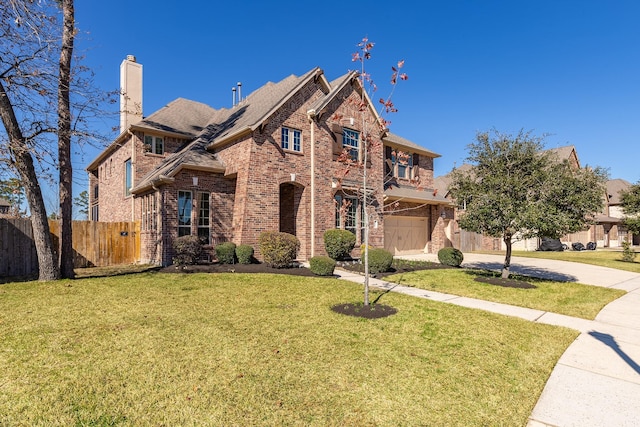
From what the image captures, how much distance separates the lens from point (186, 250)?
38.6 feet

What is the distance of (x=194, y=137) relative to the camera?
57.0ft

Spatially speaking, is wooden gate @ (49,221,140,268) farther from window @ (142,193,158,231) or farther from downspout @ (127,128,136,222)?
downspout @ (127,128,136,222)

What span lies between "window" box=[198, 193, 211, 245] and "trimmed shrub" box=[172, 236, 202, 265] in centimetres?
158

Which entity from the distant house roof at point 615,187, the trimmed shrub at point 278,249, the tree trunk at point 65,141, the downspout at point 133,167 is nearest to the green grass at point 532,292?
the trimmed shrub at point 278,249

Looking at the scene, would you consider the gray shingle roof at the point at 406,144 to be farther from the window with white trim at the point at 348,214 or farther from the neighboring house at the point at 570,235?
the window with white trim at the point at 348,214

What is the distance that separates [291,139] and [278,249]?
5639 mm

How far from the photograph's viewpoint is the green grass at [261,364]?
3.28m

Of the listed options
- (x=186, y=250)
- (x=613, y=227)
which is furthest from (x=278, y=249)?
(x=613, y=227)

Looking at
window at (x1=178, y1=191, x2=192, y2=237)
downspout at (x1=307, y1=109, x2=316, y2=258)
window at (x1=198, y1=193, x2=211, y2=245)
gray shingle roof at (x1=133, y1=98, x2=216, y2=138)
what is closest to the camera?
window at (x1=178, y1=191, x2=192, y2=237)

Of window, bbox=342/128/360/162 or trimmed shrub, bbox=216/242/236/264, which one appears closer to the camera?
trimmed shrub, bbox=216/242/236/264

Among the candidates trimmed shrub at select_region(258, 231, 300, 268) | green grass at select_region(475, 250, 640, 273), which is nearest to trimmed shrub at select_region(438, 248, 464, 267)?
trimmed shrub at select_region(258, 231, 300, 268)

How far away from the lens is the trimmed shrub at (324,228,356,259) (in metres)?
14.6

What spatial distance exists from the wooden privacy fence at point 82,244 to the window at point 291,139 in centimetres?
777

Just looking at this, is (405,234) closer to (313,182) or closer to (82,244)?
(313,182)
